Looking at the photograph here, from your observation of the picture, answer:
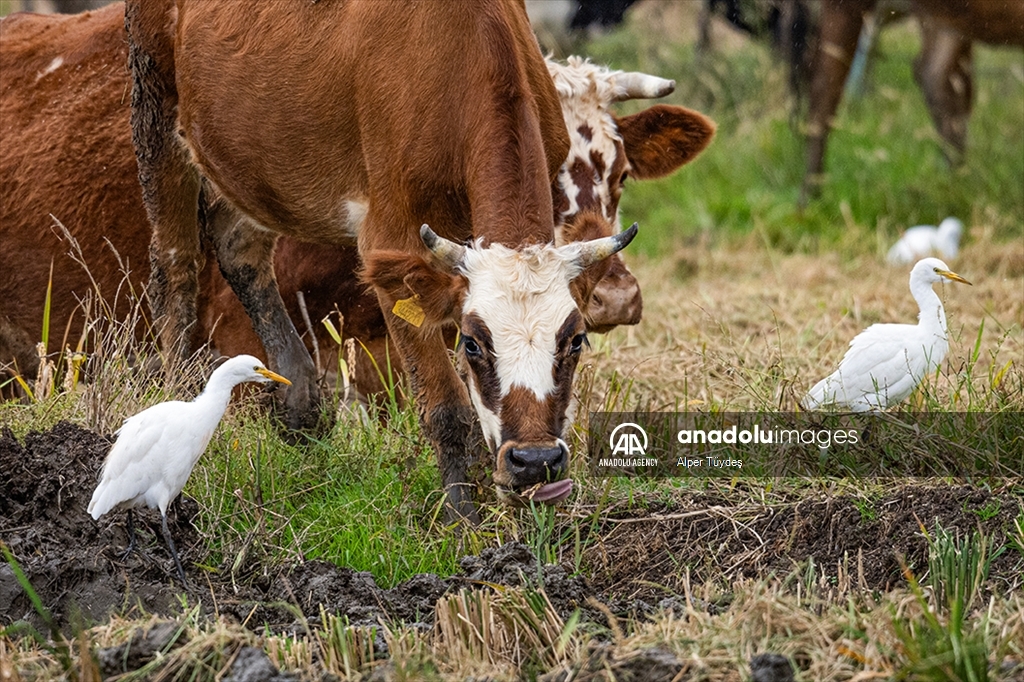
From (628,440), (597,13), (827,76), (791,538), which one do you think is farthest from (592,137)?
(597,13)

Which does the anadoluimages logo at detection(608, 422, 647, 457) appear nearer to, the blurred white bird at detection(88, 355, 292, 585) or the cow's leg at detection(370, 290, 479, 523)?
the cow's leg at detection(370, 290, 479, 523)

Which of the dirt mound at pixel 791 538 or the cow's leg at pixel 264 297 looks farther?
the cow's leg at pixel 264 297

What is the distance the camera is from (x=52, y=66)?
6.62m

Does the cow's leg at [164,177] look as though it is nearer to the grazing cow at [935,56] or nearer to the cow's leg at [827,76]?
the grazing cow at [935,56]

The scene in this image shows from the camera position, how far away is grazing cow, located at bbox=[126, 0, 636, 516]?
156 inches

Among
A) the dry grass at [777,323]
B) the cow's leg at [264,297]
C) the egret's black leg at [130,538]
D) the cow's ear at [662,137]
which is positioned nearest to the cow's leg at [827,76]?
the dry grass at [777,323]

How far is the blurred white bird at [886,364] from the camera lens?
4.63 m

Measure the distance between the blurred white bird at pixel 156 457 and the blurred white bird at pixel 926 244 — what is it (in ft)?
17.7

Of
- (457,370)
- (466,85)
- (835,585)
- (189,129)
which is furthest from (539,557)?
(189,129)

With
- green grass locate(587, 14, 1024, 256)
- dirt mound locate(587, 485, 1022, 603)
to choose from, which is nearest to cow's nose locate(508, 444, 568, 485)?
dirt mound locate(587, 485, 1022, 603)

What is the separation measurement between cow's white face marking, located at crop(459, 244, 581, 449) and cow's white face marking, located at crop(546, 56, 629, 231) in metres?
1.41

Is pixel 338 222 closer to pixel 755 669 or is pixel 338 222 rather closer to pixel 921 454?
pixel 921 454

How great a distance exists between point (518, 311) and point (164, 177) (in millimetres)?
2395

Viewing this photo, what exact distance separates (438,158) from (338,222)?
0.69m
